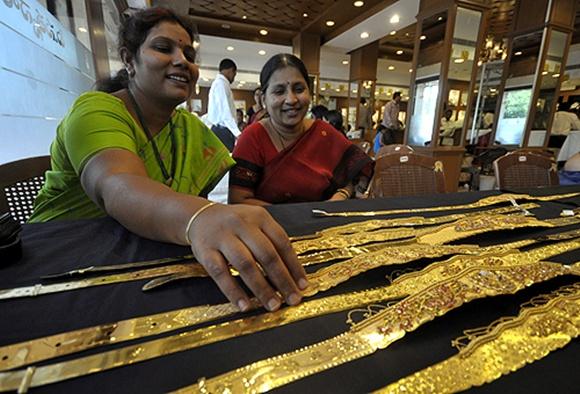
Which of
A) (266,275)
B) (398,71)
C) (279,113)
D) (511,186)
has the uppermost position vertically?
(398,71)

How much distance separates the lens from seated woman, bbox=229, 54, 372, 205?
1.17m

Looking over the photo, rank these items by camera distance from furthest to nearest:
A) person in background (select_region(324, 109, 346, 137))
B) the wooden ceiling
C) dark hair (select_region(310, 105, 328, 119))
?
the wooden ceiling
dark hair (select_region(310, 105, 328, 119))
person in background (select_region(324, 109, 346, 137))

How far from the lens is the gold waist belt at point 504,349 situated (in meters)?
0.25

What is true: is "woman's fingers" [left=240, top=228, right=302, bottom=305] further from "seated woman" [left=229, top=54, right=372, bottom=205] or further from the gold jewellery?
"seated woman" [left=229, top=54, right=372, bottom=205]

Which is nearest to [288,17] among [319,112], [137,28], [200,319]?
[319,112]

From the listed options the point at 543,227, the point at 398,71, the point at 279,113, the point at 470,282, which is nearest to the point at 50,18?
the point at 279,113

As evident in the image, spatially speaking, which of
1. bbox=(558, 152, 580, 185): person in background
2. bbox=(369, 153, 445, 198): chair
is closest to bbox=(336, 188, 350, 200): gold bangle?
bbox=(369, 153, 445, 198): chair

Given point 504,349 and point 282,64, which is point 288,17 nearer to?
point 282,64

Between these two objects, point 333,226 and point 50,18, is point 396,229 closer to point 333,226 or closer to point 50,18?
point 333,226

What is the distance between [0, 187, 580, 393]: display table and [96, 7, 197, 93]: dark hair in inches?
21.2

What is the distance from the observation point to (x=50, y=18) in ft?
4.72

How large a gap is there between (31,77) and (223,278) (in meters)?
1.55

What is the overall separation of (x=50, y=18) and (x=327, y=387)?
6.76 ft

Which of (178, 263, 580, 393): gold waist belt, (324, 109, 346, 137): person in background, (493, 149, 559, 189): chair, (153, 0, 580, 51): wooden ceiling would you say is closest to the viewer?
(178, 263, 580, 393): gold waist belt
